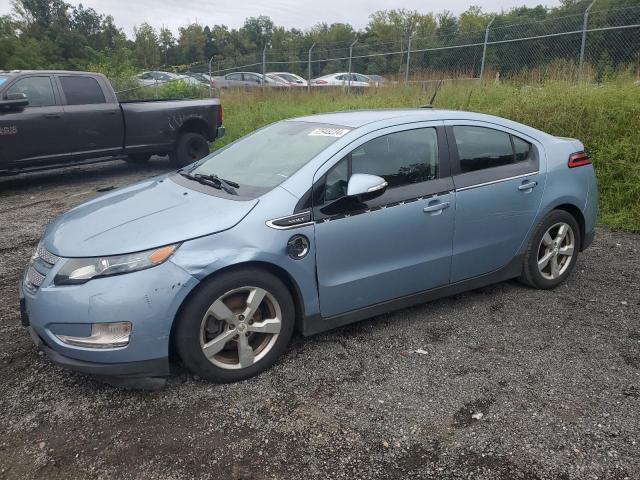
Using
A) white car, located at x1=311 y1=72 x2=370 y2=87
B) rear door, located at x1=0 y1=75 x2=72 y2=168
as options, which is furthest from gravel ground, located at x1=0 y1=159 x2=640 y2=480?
white car, located at x1=311 y1=72 x2=370 y2=87

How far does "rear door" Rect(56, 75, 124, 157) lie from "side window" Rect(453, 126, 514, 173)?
674 centimetres

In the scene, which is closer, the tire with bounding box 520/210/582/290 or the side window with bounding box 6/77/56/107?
the tire with bounding box 520/210/582/290

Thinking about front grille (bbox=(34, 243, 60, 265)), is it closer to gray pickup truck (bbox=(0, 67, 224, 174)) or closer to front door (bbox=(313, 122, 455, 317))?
front door (bbox=(313, 122, 455, 317))

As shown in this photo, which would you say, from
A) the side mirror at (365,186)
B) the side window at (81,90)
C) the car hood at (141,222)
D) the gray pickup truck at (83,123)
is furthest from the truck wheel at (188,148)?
the side mirror at (365,186)

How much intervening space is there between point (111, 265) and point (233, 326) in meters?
0.74

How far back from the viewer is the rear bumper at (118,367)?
9.19 feet

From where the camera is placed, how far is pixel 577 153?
14.5 feet

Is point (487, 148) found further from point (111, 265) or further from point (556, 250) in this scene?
point (111, 265)

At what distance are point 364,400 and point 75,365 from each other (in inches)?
61.7

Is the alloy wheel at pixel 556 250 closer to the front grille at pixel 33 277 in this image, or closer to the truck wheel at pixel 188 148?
the front grille at pixel 33 277

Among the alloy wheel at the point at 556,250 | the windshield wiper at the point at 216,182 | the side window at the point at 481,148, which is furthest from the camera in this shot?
the alloy wheel at the point at 556,250

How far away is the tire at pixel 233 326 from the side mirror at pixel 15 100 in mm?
6418

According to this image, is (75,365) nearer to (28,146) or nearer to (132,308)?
(132,308)

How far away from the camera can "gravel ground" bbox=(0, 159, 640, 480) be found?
2.46 metres
